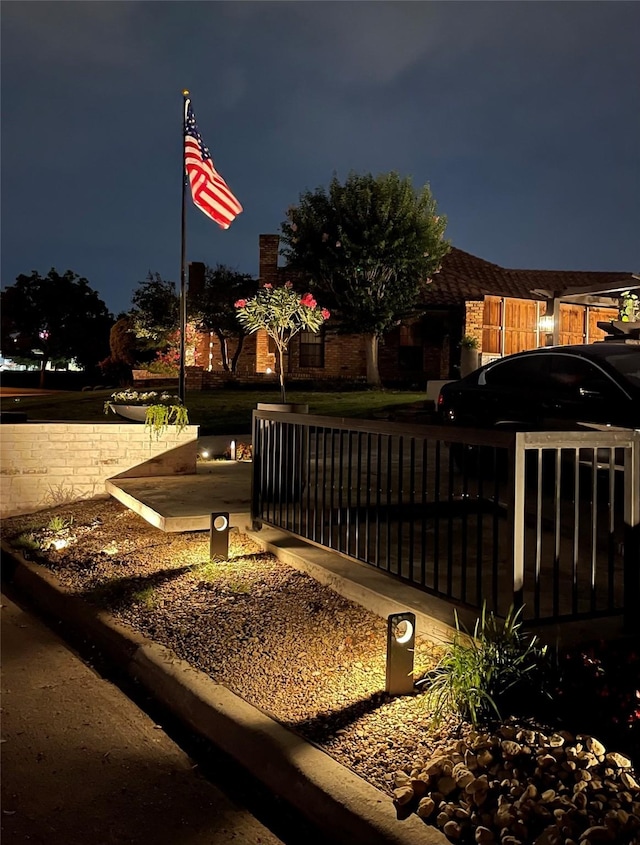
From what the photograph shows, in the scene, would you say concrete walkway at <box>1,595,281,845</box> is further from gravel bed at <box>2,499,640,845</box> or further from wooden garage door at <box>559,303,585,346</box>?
wooden garage door at <box>559,303,585,346</box>

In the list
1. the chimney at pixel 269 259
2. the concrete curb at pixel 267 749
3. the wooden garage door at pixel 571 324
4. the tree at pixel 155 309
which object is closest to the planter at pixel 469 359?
the wooden garage door at pixel 571 324

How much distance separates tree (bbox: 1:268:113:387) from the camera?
4806 centimetres

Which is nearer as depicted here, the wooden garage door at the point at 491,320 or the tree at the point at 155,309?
the wooden garage door at the point at 491,320

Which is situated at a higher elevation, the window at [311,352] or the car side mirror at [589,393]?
the window at [311,352]

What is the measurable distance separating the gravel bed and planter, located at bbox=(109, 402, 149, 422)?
3455 millimetres

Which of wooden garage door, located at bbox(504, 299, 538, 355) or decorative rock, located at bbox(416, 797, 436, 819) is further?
wooden garage door, located at bbox(504, 299, 538, 355)

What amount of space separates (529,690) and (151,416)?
737cm

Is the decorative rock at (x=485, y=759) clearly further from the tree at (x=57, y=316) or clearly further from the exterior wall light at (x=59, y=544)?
the tree at (x=57, y=316)

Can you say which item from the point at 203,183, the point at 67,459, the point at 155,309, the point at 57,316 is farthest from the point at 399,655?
the point at 57,316

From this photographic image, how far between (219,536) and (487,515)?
2.54 metres

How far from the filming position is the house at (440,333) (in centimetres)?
2461

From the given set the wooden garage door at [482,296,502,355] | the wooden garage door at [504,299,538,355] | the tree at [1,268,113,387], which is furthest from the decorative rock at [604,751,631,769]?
the tree at [1,268,113,387]

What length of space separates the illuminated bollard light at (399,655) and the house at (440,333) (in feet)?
68.4

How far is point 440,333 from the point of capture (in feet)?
A: 89.1
